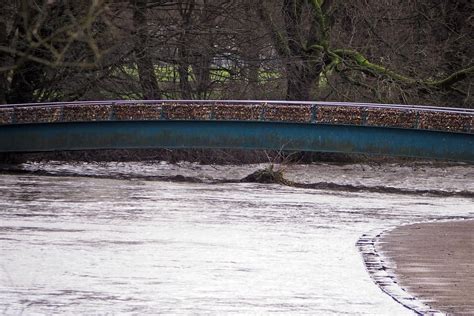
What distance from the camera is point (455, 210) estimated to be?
22.6 meters

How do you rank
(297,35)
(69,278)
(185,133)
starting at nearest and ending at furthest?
(69,278) → (185,133) → (297,35)

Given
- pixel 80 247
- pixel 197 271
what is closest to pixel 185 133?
pixel 80 247

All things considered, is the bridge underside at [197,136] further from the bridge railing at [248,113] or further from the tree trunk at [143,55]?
the tree trunk at [143,55]

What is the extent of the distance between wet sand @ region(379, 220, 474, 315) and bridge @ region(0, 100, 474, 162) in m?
7.04

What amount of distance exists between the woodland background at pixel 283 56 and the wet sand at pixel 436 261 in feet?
39.1

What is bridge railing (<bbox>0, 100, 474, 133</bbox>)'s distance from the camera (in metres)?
26.2

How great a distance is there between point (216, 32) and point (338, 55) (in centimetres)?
333

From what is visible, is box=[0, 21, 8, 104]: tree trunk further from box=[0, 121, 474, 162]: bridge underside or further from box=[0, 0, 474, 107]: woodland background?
box=[0, 121, 474, 162]: bridge underside

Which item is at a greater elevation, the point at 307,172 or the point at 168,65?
the point at 168,65

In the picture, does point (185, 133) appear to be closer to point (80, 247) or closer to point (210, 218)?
point (210, 218)

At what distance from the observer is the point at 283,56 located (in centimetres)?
3189

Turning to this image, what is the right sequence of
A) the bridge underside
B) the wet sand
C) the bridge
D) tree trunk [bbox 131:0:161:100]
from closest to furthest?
the wet sand < the bridge < the bridge underside < tree trunk [bbox 131:0:161:100]

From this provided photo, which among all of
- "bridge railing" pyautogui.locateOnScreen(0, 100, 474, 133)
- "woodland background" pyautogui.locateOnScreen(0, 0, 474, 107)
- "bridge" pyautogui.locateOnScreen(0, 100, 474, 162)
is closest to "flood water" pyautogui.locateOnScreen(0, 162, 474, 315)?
"bridge" pyautogui.locateOnScreen(0, 100, 474, 162)

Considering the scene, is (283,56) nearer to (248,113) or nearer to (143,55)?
(143,55)
